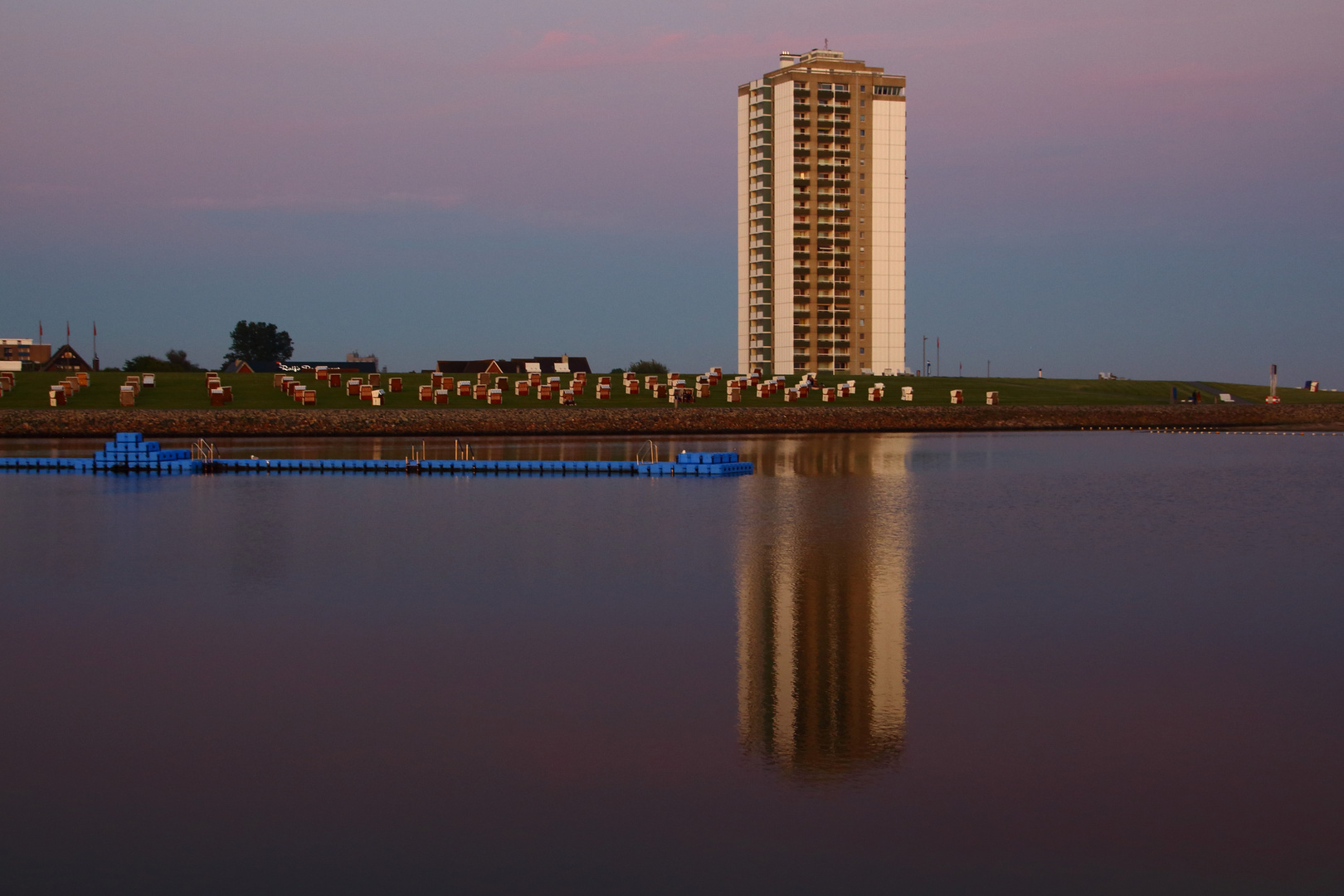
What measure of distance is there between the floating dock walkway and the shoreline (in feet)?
99.9

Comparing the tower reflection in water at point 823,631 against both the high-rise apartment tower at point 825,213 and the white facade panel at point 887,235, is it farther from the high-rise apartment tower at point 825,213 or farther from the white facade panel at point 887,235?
the white facade panel at point 887,235

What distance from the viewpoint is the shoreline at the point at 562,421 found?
8569 centimetres

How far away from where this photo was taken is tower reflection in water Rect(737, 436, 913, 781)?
11.9 meters

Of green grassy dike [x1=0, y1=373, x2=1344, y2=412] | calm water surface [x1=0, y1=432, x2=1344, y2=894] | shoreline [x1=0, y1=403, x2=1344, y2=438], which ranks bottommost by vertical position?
calm water surface [x1=0, y1=432, x2=1344, y2=894]

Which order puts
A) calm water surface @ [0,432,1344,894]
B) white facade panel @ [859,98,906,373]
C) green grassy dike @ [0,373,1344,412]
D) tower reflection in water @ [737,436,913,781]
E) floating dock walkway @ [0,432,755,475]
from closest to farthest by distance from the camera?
calm water surface @ [0,432,1344,894]
tower reflection in water @ [737,436,913,781]
floating dock walkway @ [0,432,755,475]
green grassy dike @ [0,373,1344,412]
white facade panel @ [859,98,906,373]

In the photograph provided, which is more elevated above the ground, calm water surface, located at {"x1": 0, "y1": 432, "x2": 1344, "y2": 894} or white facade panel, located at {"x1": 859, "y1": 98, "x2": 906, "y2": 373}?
white facade panel, located at {"x1": 859, "y1": 98, "x2": 906, "y2": 373}

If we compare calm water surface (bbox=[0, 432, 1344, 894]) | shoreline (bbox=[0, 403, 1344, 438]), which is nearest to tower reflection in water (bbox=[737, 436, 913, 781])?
calm water surface (bbox=[0, 432, 1344, 894])

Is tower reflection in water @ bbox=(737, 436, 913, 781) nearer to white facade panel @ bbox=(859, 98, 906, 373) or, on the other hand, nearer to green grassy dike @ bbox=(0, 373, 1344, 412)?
green grassy dike @ bbox=(0, 373, 1344, 412)

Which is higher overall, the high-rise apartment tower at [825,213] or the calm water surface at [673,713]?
the high-rise apartment tower at [825,213]

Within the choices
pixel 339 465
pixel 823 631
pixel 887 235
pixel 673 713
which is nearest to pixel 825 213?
pixel 887 235

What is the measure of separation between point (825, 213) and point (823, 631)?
153 m

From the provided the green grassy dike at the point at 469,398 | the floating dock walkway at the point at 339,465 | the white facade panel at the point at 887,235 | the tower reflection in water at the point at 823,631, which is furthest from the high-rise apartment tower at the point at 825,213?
the tower reflection in water at the point at 823,631

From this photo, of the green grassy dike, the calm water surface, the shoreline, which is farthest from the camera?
the green grassy dike

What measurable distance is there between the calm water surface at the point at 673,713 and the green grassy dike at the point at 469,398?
2655 inches
